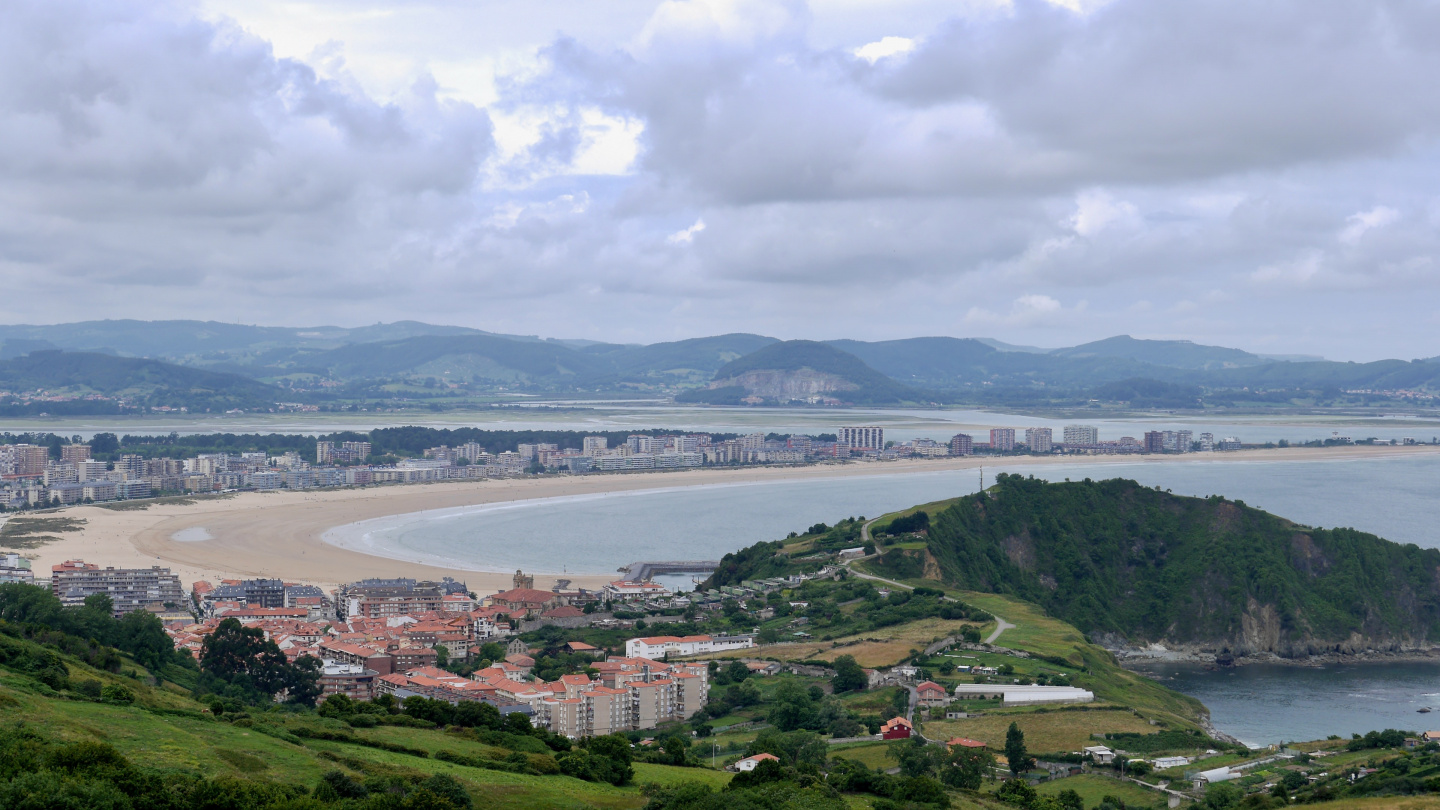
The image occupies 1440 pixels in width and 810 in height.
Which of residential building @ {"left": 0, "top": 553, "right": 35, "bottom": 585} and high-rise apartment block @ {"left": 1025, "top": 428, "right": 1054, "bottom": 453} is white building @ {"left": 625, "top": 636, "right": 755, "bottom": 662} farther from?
high-rise apartment block @ {"left": 1025, "top": 428, "right": 1054, "bottom": 453}

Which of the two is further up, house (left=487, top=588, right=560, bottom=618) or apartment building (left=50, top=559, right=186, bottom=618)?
apartment building (left=50, top=559, right=186, bottom=618)

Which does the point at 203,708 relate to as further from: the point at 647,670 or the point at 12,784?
the point at 647,670

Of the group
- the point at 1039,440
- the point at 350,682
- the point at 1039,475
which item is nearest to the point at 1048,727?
the point at 350,682

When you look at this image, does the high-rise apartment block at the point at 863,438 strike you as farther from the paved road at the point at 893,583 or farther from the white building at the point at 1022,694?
the white building at the point at 1022,694

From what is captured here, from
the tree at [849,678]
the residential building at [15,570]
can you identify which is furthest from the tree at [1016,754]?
the residential building at [15,570]

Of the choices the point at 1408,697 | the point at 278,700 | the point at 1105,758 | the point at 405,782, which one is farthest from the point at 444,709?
the point at 1408,697

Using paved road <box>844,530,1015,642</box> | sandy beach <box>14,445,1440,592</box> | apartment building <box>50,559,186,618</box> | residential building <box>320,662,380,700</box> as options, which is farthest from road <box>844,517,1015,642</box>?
apartment building <box>50,559,186,618</box>
